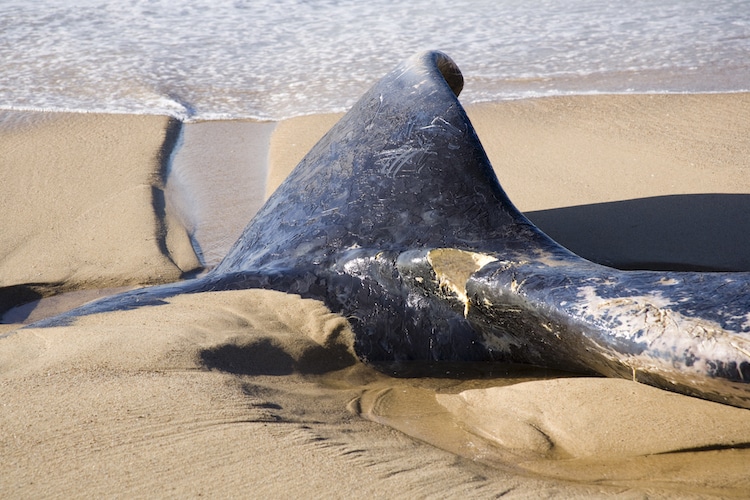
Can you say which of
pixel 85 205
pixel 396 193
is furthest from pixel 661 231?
pixel 85 205

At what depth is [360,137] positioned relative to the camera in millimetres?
2803

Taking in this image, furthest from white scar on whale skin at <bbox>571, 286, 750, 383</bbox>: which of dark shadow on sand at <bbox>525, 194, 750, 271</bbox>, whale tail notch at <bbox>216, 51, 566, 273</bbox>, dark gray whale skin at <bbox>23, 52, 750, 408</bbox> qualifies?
dark shadow on sand at <bbox>525, 194, 750, 271</bbox>

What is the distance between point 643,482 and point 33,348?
153 cm

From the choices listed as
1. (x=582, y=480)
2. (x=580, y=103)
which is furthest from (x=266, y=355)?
(x=580, y=103)

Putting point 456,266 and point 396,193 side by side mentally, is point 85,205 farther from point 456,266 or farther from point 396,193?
point 456,266

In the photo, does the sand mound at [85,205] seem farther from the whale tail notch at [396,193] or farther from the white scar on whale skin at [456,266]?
the white scar on whale skin at [456,266]

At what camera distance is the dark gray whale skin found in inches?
62.6

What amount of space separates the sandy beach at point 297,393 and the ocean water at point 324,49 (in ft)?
6.54

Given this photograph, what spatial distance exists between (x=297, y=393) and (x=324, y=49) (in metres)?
5.62

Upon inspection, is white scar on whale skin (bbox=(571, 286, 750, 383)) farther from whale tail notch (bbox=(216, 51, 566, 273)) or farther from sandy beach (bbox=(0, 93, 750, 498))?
whale tail notch (bbox=(216, 51, 566, 273))

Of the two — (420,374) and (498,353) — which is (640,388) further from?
(420,374)

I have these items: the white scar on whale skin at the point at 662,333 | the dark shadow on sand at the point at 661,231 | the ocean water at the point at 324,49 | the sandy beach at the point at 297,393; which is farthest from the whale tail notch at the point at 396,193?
the ocean water at the point at 324,49

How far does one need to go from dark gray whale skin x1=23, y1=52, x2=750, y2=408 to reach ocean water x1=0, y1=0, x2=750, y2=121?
9.14 feet

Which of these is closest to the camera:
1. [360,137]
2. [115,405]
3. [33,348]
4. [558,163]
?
[115,405]
